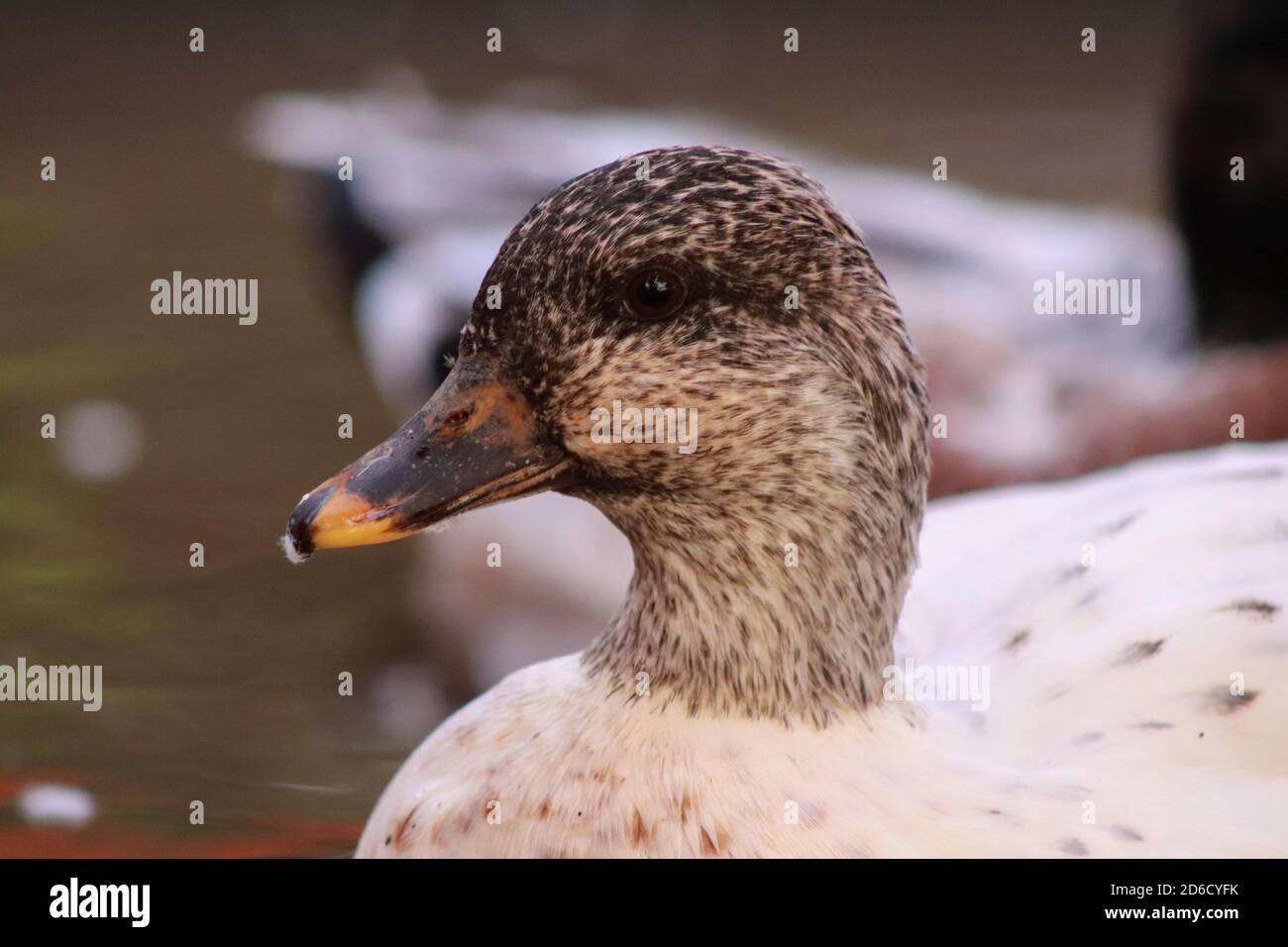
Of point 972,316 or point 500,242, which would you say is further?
point 972,316

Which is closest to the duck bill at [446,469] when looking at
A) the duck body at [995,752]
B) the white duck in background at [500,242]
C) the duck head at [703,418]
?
the duck head at [703,418]

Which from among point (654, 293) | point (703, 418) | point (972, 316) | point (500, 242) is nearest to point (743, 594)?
point (703, 418)

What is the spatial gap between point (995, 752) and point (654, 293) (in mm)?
620

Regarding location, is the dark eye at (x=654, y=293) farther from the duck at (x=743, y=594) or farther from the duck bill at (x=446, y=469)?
the duck bill at (x=446, y=469)

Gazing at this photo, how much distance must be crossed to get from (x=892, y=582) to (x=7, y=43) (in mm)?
3970

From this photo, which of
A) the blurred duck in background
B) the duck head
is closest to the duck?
the duck head

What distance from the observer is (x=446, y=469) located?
1.70 metres

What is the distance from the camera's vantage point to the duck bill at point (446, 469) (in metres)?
1.66

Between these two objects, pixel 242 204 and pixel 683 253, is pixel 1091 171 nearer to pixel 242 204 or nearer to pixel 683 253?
pixel 242 204

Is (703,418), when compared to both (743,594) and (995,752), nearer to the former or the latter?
(743,594)

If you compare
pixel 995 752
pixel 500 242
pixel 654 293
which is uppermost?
pixel 654 293

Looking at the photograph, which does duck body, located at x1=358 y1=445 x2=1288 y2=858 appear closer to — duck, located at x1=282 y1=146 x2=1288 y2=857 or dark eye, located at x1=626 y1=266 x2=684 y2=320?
duck, located at x1=282 y1=146 x2=1288 y2=857

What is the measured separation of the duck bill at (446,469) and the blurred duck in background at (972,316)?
1.32 m

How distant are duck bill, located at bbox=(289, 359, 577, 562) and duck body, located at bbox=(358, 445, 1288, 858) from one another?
262mm
